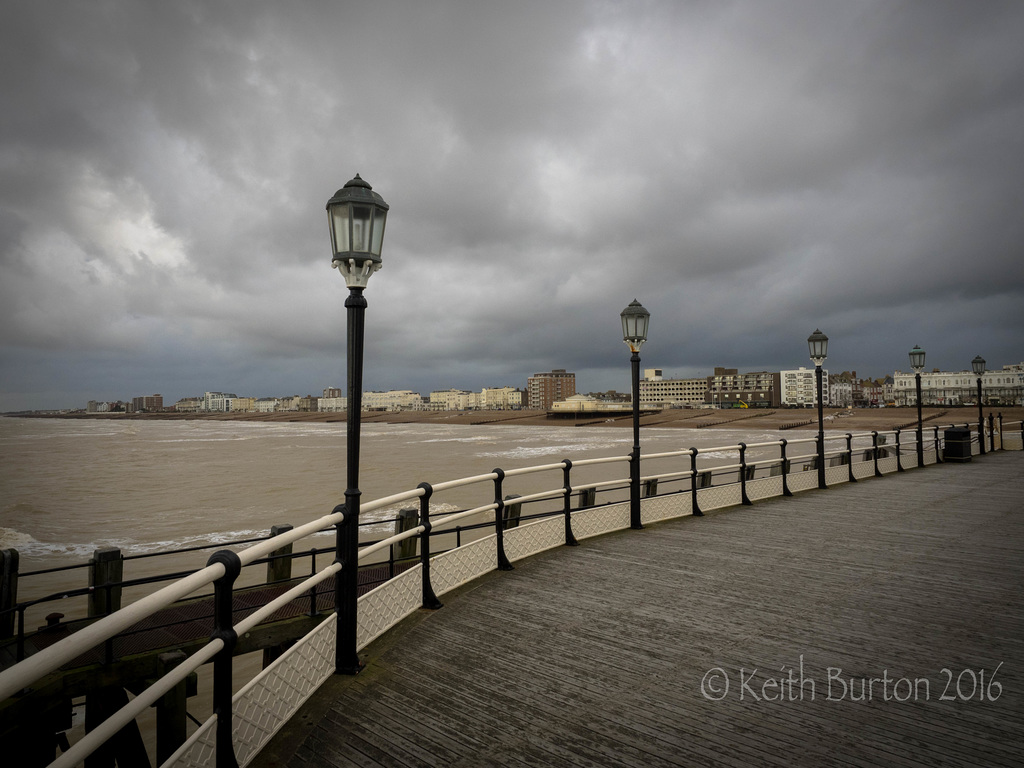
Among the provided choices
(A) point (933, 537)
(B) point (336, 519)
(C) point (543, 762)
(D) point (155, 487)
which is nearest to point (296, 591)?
(B) point (336, 519)

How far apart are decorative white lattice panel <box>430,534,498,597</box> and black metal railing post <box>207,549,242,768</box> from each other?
2722 mm

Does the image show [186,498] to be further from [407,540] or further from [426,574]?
[426,574]

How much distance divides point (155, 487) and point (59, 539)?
1052 centimetres

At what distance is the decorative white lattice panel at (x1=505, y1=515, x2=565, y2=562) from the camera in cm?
702

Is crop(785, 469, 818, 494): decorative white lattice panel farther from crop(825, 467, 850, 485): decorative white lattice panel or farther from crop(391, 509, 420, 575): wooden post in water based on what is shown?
crop(391, 509, 420, 575): wooden post in water

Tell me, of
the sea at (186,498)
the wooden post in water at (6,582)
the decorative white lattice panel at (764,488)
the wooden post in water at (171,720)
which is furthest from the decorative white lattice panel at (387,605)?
the decorative white lattice panel at (764,488)

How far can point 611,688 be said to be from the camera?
12.6 ft

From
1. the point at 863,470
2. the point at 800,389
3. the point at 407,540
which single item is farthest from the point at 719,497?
the point at 800,389

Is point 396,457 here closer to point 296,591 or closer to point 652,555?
point 652,555

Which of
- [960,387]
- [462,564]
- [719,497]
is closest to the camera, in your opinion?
[462,564]

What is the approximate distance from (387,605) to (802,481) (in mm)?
11635

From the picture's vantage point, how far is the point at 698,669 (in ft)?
13.5

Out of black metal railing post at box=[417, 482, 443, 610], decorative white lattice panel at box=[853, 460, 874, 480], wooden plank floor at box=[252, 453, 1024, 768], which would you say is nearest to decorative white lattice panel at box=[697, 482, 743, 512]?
wooden plank floor at box=[252, 453, 1024, 768]

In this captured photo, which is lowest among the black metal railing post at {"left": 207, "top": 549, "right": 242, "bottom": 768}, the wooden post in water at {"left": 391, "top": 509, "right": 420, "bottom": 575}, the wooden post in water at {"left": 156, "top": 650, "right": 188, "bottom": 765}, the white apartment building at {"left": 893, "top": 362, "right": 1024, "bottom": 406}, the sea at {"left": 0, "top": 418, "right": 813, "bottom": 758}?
the sea at {"left": 0, "top": 418, "right": 813, "bottom": 758}
